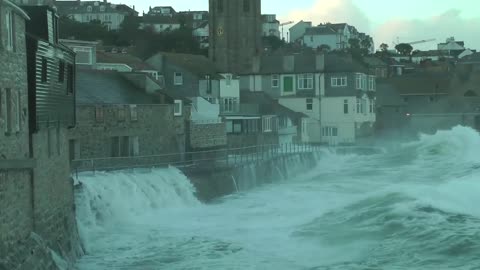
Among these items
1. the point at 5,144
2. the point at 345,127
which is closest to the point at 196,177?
the point at 5,144

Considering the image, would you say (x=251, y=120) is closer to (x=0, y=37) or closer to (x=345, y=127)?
(x=345, y=127)

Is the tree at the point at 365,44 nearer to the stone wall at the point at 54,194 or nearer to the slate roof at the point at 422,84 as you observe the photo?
the slate roof at the point at 422,84

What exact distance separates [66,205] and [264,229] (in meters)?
7.23

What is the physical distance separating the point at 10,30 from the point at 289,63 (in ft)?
183

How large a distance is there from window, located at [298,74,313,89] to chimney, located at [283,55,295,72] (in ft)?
3.96

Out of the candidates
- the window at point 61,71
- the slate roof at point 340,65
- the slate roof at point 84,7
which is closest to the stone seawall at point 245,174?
the window at point 61,71

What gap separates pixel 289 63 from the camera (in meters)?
70.9

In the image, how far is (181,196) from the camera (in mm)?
31312

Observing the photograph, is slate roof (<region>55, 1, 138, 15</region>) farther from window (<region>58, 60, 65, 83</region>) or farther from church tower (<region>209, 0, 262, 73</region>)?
window (<region>58, 60, 65, 83</region>)

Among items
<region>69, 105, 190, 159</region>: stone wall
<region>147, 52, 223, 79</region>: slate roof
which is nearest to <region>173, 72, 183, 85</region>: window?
<region>147, 52, 223, 79</region>: slate roof

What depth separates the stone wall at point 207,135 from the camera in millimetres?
40719

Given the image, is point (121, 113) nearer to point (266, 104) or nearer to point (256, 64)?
point (266, 104)

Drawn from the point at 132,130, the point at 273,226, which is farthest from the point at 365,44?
the point at 273,226

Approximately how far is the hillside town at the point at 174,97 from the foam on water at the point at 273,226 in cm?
219
